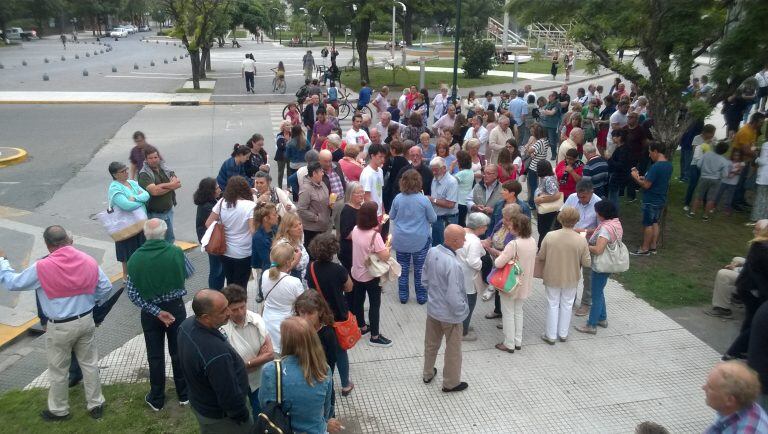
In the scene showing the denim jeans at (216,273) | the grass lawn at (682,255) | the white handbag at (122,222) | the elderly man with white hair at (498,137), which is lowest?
the grass lawn at (682,255)

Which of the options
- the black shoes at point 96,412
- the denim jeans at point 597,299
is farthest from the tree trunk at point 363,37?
the black shoes at point 96,412

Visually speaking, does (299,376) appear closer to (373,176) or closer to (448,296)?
(448,296)

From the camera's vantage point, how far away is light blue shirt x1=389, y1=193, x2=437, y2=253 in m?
6.85

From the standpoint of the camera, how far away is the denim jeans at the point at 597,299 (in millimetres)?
6453

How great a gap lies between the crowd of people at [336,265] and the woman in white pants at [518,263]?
0.02 metres

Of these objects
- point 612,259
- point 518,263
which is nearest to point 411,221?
point 518,263

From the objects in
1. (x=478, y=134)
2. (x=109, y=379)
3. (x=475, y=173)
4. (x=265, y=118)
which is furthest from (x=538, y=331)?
(x=265, y=118)

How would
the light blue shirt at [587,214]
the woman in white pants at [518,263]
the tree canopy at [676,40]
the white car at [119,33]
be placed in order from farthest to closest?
the white car at [119,33]
the tree canopy at [676,40]
the light blue shirt at [587,214]
the woman in white pants at [518,263]

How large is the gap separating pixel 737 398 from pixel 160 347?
4.33m

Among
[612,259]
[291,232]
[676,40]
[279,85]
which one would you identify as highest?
[676,40]

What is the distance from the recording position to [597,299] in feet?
21.6

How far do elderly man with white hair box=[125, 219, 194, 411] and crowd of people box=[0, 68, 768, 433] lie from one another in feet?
0.04

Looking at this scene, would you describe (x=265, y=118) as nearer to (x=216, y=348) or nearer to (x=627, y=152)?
(x=627, y=152)

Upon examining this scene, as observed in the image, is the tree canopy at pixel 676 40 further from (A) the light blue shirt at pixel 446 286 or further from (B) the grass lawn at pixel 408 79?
(B) the grass lawn at pixel 408 79
